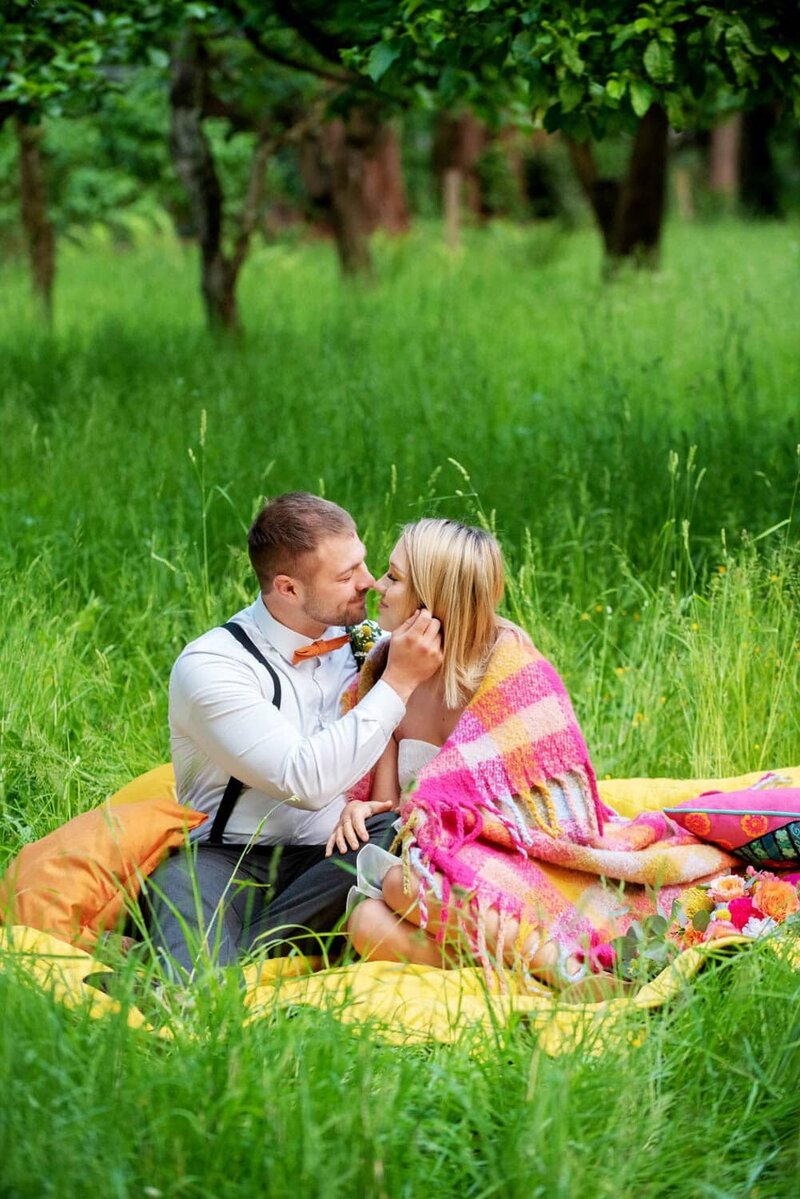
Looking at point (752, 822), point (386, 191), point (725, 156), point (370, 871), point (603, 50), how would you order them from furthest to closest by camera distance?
point (725, 156) → point (386, 191) → point (603, 50) → point (752, 822) → point (370, 871)

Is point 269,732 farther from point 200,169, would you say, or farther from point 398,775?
point 200,169

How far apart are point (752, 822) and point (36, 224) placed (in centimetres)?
941

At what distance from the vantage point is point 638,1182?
8.35 ft

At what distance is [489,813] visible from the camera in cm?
361

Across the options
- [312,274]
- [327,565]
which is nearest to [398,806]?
[327,565]

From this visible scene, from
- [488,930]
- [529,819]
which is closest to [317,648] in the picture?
[529,819]

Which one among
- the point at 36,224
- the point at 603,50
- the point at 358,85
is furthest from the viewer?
the point at 36,224

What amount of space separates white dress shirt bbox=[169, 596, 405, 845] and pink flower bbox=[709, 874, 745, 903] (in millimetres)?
899

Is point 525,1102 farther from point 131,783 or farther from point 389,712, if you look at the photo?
point 131,783

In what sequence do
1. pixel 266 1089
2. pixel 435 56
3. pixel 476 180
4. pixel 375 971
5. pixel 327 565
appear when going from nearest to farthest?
pixel 266 1089 → pixel 375 971 → pixel 327 565 → pixel 435 56 → pixel 476 180

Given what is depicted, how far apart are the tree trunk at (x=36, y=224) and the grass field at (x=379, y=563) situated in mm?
279

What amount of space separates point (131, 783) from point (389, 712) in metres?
0.98

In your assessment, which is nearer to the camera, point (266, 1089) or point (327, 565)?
point (266, 1089)

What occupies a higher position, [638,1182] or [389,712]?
[389,712]
